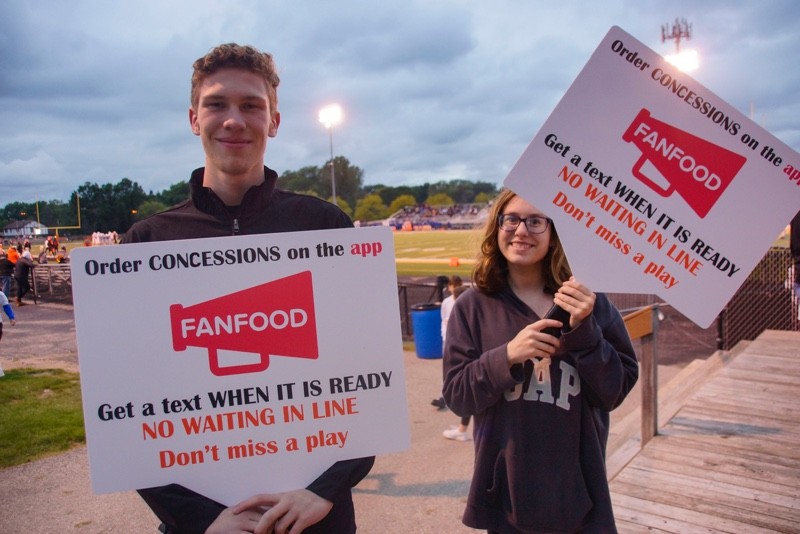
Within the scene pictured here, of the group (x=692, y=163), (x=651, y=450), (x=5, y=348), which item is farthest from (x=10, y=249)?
(x=692, y=163)

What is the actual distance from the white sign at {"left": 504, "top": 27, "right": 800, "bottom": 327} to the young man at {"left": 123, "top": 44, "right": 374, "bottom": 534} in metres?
0.76

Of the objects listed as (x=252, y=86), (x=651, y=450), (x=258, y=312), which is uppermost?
(x=252, y=86)

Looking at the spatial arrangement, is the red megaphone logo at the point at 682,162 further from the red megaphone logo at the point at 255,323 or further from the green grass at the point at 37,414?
the green grass at the point at 37,414

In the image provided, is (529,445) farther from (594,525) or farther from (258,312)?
(258,312)

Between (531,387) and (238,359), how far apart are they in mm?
1077

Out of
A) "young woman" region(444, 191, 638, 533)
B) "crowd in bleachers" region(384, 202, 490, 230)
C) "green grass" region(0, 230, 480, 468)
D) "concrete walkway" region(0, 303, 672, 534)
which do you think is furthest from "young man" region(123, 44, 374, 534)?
"crowd in bleachers" region(384, 202, 490, 230)

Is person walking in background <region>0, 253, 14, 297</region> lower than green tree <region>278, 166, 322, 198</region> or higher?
lower

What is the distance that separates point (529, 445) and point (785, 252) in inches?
357

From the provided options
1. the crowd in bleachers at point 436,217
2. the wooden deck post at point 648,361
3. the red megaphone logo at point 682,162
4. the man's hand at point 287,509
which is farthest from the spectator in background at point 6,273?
the crowd in bleachers at point 436,217

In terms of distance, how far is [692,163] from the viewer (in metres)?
1.78

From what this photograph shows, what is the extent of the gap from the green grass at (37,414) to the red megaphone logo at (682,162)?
6.06 m

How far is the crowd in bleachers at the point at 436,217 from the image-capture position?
8656cm

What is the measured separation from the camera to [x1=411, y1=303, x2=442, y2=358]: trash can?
8.48 m

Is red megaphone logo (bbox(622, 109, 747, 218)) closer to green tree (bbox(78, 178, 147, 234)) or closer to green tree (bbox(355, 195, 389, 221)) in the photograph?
green tree (bbox(78, 178, 147, 234))
